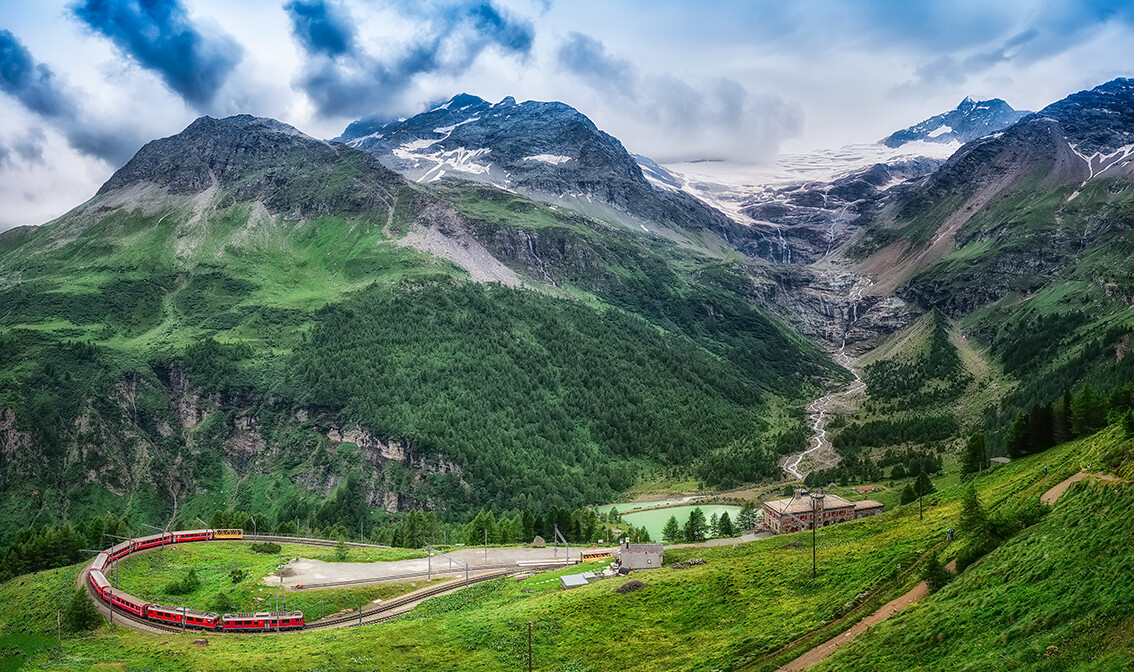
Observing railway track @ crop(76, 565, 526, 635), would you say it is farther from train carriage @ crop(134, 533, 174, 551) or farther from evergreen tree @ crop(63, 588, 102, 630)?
train carriage @ crop(134, 533, 174, 551)

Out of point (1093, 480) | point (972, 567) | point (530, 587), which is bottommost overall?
point (530, 587)

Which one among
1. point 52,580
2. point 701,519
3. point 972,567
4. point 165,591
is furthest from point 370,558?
point 972,567

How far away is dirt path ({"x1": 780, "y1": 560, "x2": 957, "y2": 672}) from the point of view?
43.3 metres

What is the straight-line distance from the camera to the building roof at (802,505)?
10694cm

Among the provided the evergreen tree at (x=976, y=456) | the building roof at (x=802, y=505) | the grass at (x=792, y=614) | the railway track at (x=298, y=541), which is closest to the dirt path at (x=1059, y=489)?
the grass at (x=792, y=614)

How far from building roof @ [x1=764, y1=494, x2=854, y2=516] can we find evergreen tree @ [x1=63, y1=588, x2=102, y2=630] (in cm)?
9042

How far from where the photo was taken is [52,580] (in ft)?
301

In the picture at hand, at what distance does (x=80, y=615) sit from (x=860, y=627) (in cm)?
7507

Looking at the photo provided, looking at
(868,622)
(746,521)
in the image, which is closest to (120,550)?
(746,521)

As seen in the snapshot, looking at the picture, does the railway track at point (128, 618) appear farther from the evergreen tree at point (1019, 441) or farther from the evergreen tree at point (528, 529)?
the evergreen tree at point (1019, 441)

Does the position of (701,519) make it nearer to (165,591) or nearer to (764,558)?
(764,558)

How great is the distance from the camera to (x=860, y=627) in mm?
44969

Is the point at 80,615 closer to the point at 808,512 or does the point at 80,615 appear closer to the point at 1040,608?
the point at 1040,608

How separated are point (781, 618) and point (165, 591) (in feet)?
247
